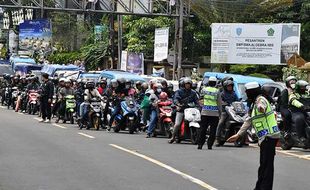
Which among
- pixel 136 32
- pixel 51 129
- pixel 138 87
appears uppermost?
pixel 136 32

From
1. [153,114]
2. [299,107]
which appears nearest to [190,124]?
[153,114]

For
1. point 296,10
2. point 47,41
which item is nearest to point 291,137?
point 296,10

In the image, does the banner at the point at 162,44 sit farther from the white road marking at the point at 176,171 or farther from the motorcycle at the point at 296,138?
the white road marking at the point at 176,171

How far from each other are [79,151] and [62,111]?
31.1 ft

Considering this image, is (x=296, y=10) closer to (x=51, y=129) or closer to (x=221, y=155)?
(x=51, y=129)

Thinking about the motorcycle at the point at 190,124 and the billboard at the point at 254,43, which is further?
the billboard at the point at 254,43

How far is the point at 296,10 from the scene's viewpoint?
3919cm

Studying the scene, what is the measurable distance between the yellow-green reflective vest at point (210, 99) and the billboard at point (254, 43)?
46.0 feet

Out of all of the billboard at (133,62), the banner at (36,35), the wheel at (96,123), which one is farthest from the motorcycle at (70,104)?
the banner at (36,35)

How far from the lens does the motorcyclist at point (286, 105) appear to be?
49.8 feet

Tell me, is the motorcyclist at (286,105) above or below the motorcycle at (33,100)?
above

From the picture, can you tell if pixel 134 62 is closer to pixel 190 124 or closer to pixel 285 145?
pixel 190 124

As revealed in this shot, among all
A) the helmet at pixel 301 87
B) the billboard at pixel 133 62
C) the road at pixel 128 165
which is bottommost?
the road at pixel 128 165

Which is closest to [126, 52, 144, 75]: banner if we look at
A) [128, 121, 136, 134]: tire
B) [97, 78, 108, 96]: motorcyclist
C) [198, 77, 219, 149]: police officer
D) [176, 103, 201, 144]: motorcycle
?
[97, 78, 108, 96]: motorcyclist
